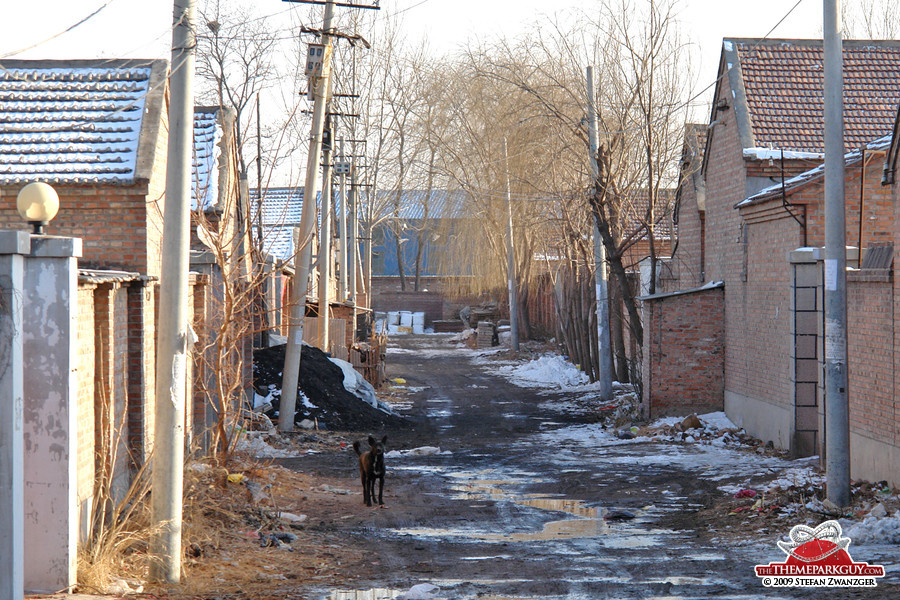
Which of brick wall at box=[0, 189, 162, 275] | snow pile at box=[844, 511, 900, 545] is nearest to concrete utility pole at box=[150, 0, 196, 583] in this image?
brick wall at box=[0, 189, 162, 275]

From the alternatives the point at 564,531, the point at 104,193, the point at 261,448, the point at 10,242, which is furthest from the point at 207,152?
the point at 10,242

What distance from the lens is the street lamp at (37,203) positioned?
21.9ft

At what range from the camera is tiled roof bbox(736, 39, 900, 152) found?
17.9 m

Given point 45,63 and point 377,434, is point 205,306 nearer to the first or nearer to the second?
point 45,63

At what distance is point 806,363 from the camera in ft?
46.5

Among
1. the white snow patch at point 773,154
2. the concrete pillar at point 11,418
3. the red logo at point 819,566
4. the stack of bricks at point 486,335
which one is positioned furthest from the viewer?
the stack of bricks at point 486,335

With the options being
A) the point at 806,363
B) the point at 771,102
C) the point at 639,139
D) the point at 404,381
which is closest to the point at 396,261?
the point at 404,381

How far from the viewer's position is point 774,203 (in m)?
15.1

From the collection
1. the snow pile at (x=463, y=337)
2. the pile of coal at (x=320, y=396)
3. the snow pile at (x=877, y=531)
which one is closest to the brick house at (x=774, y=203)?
the snow pile at (x=877, y=531)

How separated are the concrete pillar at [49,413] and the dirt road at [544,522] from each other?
5.90ft

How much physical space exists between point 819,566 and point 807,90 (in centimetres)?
1358

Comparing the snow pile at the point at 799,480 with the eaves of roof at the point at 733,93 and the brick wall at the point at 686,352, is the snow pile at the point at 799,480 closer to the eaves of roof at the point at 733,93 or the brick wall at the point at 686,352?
the brick wall at the point at 686,352

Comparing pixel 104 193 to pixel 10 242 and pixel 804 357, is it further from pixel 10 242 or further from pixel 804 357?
pixel 804 357

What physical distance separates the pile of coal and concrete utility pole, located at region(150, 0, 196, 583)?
37.7ft
